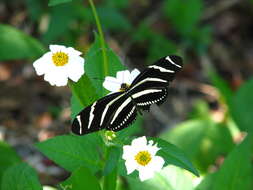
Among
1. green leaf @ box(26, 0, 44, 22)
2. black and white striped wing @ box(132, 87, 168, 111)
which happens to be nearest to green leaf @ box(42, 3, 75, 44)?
green leaf @ box(26, 0, 44, 22)

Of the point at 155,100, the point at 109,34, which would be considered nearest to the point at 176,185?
the point at 155,100

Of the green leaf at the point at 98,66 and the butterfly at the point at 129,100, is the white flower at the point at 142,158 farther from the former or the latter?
the green leaf at the point at 98,66

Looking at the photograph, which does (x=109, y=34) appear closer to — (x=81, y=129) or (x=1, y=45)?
(x=1, y=45)

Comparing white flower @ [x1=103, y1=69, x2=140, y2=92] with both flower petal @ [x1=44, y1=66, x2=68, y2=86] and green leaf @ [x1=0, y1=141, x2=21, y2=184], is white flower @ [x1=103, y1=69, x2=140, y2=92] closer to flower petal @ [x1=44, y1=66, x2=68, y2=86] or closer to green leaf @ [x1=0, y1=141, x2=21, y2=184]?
flower petal @ [x1=44, y1=66, x2=68, y2=86]

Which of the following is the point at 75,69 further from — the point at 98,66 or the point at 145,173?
the point at 145,173

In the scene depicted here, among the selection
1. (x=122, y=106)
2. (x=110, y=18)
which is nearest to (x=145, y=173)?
(x=122, y=106)

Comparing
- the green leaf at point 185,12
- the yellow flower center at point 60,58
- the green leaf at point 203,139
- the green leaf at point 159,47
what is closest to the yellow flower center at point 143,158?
the yellow flower center at point 60,58
